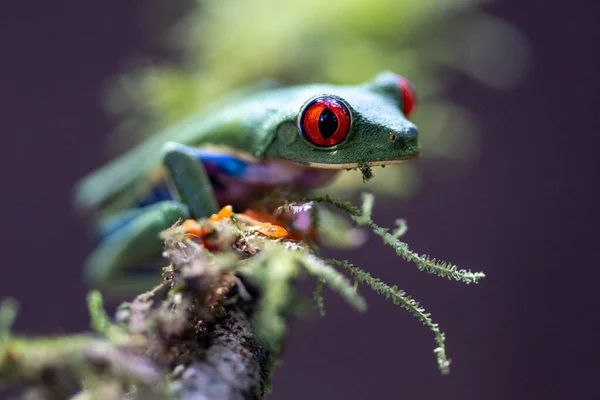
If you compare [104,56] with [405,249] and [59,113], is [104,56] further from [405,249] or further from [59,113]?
[405,249]

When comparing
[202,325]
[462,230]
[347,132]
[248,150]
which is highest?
[347,132]

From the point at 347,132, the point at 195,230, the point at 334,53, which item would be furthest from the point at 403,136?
the point at 334,53

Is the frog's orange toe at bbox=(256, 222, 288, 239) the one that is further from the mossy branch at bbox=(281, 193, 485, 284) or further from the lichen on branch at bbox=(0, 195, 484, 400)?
the mossy branch at bbox=(281, 193, 485, 284)

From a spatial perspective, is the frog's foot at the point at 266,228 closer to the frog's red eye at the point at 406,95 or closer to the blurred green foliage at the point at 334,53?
the frog's red eye at the point at 406,95

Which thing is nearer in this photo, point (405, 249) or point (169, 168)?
point (405, 249)

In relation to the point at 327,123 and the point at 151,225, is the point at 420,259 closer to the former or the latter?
the point at 327,123

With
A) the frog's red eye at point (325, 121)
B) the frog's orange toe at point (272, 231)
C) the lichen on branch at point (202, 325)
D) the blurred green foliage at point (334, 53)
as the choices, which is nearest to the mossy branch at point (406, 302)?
the lichen on branch at point (202, 325)

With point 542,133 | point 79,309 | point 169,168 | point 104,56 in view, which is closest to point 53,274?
point 79,309
